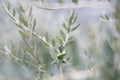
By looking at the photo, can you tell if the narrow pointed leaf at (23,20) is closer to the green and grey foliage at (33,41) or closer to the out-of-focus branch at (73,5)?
the green and grey foliage at (33,41)

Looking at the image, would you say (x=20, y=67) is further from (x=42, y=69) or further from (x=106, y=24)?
(x=106, y=24)

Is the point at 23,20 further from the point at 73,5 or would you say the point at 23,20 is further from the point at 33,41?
the point at 73,5

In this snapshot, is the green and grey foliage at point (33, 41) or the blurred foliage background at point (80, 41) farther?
the blurred foliage background at point (80, 41)

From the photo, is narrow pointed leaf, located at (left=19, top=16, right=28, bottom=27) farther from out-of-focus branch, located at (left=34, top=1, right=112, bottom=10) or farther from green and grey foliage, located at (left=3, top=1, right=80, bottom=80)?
out-of-focus branch, located at (left=34, top=1, right=112, bottom=10)

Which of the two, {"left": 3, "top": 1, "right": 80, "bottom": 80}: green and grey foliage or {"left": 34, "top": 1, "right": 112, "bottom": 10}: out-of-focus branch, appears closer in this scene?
{"left": 3, "top": 1, "right": 80, "bottom": 80}: green and grey foliage

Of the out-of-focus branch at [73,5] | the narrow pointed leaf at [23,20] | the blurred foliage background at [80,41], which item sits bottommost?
the blurred foliage background at [80,41]

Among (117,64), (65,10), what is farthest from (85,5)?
(117,64)

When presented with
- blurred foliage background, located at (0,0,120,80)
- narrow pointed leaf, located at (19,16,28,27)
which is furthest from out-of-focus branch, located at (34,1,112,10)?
narrow pointed leaf, located at (19,16,28,27)

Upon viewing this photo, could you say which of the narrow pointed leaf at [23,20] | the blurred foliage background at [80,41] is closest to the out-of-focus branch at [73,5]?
the blurred foliage background at [80,41]
